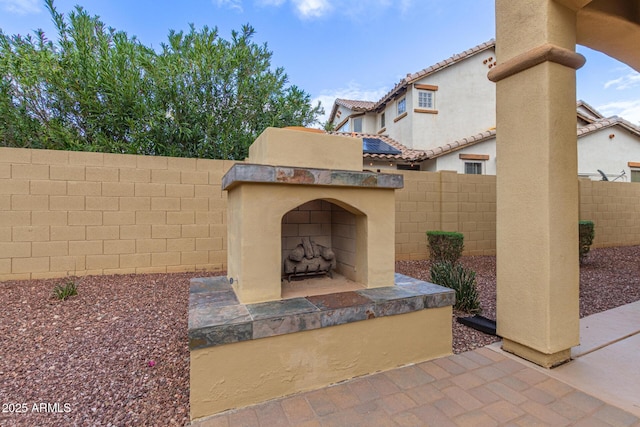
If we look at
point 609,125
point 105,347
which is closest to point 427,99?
point 609,125

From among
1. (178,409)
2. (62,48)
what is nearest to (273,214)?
(178,409)

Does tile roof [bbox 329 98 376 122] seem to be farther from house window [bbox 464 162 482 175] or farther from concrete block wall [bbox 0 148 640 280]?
concrete block wall [bbox 0 148 640 280]

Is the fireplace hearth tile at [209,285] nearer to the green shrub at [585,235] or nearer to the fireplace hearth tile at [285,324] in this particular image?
the fireplace hearth tile at [285,324]

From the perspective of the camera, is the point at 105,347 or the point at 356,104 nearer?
the point at 105,347

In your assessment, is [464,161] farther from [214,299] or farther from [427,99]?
[214,299]

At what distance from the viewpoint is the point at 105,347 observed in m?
2.68

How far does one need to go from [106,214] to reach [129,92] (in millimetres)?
2459

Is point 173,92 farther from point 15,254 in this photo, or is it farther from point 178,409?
point 178,409

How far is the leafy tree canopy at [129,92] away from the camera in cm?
546

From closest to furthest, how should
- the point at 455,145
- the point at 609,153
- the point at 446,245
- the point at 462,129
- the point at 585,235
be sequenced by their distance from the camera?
1. the point at 446,245
2. the point at 585,235
3. the point at 455,145
4. the point at 609,153
5. the point at 462,129

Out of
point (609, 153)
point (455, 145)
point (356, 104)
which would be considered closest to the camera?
point (455, 145)

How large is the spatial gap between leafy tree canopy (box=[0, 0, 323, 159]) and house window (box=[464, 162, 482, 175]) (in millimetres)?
7105

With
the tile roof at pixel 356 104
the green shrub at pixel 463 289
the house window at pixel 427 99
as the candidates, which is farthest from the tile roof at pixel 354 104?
the green shrub at pixel 463 289

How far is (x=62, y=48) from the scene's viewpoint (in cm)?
586
